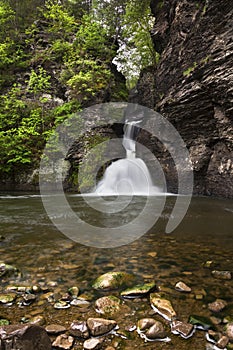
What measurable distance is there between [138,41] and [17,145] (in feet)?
40.9

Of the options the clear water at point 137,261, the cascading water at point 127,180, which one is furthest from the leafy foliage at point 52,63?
the clear water at point 137,261

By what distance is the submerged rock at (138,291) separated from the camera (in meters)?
2.16

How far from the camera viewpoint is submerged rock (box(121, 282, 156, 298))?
216 cm

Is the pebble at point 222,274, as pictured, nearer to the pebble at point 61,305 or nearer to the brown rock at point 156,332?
the brown rock at point 156,332

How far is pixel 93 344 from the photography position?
5.06 ft

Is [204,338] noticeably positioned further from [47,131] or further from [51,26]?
[51,26]

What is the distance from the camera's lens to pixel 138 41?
18031 millimetres

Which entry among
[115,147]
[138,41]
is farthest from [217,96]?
[138,41]

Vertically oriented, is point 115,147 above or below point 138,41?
below

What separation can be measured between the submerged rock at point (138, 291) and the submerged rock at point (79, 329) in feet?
1.81

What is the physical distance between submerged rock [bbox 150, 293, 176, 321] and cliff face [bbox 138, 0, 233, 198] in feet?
25.6

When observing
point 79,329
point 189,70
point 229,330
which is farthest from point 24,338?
point 189,70

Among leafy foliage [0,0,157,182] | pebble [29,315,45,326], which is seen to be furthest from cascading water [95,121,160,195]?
pebble [29,315,45,326]

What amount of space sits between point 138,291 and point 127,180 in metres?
10.6
